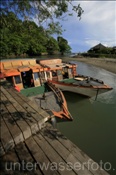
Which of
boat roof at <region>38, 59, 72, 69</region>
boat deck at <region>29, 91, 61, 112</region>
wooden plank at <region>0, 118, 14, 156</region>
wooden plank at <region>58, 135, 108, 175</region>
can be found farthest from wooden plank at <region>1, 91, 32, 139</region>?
boat roof at <region>38, 59, 72, 69</region>

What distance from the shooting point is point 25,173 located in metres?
2.01

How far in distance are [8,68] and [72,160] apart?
856 cm

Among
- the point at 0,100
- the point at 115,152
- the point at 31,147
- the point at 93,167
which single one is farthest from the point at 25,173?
the point at 115,152

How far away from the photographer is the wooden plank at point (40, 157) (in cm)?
206

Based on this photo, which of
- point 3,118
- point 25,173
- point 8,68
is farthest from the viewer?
point 8,68

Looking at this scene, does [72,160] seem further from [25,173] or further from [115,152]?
[115,152]

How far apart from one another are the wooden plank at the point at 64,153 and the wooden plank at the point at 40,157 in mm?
246

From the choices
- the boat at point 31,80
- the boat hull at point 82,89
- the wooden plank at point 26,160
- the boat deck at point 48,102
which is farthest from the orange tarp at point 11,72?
the wooden plank at point 26,160

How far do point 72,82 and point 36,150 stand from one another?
9507 mm

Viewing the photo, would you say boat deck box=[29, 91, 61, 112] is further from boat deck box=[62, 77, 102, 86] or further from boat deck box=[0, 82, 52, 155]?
boat deck box=[62, 77, 102, 86]

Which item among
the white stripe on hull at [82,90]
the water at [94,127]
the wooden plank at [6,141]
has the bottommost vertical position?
the water at [94,127]

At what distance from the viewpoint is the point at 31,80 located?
984cm

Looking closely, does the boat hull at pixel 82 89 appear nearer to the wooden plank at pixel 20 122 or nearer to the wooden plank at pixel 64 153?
the wooden plank at pixel 20 122

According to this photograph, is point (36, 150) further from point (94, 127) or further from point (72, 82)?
point (72, 82)
